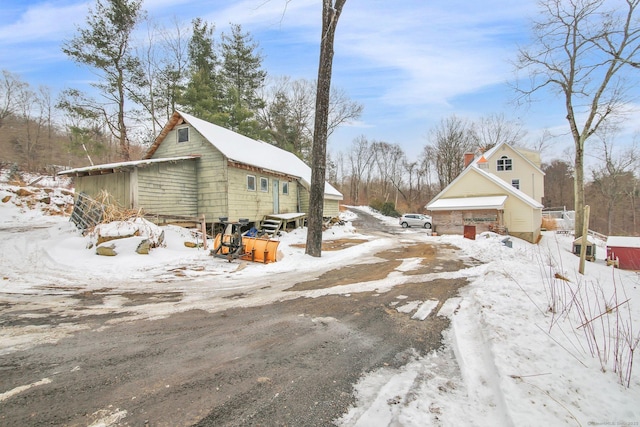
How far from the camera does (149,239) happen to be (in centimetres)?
851

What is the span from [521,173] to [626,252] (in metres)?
19.0

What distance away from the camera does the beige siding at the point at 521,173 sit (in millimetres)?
29688

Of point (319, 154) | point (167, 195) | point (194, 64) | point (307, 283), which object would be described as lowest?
point (307, 283)

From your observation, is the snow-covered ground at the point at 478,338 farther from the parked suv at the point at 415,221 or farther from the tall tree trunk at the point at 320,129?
the parked suv at the point at 415,221

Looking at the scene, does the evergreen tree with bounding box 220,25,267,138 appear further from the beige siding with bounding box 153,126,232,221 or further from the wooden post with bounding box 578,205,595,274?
the wooden post with bounding box 578,205,595,274

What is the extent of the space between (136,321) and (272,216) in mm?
13082

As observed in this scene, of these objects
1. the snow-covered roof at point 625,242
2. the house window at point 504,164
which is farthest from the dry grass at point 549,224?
the snow-covered roof at point 625,242

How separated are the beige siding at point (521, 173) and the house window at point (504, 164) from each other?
0.26m

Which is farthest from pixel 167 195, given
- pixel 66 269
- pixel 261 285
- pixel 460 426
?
pixel 460 426

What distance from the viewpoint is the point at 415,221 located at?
3117 centimetres

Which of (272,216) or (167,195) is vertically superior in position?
(167,195)

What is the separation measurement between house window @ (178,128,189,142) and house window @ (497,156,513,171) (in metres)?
30.7

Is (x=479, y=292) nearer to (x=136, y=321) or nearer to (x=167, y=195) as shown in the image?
(x=136, y=321)

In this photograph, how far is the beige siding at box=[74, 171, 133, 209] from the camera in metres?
11.7
